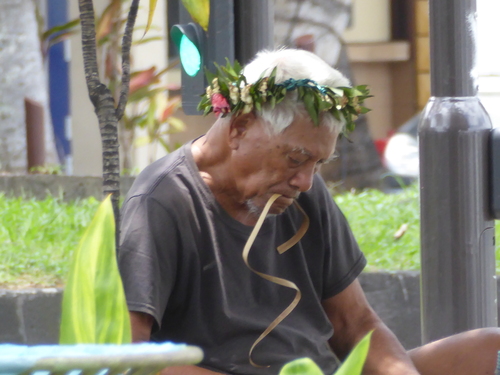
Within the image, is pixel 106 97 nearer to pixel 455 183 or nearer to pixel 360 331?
pixel 360 331

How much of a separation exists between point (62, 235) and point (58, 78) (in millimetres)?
4031

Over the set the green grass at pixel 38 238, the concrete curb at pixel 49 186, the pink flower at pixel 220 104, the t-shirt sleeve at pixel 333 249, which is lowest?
the green grass at pixel 38 238

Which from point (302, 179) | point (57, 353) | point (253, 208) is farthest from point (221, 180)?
point (57, 353)

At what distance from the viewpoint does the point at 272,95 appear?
2191mm

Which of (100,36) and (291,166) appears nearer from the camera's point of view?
(291,166)

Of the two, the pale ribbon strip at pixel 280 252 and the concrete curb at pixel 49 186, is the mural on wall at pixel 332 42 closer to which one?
the concrete curb at pixel 49 186

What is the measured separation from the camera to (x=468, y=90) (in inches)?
106

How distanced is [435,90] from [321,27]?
5.63 meters

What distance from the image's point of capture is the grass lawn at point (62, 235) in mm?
3990

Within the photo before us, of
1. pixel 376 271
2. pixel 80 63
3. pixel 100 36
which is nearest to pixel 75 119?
pixel 80 63

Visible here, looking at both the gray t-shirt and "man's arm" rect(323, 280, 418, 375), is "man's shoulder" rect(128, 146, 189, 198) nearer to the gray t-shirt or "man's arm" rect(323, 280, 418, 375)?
the gray t-shirt

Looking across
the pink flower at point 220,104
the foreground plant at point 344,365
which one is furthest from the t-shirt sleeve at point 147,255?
the foreground plant at point 344,365

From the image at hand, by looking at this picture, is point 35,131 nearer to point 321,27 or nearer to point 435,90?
point 321,27

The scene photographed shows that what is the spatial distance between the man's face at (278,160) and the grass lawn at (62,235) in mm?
1791
